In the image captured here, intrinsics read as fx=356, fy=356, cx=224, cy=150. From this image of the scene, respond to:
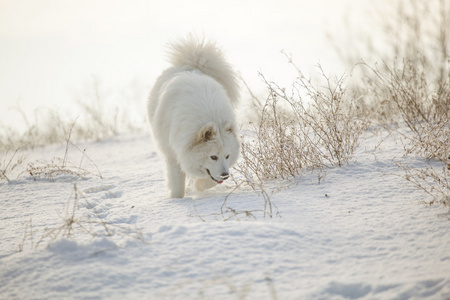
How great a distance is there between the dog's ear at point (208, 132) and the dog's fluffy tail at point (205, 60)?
1431 mm

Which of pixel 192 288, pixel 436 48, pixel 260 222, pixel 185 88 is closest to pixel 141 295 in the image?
pixel 192 288

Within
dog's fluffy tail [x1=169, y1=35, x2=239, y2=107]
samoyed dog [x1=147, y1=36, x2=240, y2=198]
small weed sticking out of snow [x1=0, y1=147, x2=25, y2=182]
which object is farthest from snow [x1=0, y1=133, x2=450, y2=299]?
small weed sticking out of snow [x1=0, y1=147, x2=25, y2=182]

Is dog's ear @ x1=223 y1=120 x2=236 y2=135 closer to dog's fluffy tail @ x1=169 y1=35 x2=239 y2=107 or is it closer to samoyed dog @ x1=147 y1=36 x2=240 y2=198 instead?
samoyed dog @ x1=147 y1=36 x2=240 y2=198

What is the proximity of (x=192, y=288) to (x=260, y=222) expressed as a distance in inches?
33.0

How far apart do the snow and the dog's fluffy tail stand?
2073 mm

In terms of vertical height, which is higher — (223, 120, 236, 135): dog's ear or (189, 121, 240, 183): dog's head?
(223, 120, 236, 135): dog's ear

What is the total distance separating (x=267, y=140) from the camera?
14.1 feet

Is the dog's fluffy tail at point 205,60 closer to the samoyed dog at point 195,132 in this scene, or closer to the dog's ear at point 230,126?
the samoyed dog at point 195,132

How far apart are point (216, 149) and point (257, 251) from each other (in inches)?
70.4

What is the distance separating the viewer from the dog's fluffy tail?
5.00 m

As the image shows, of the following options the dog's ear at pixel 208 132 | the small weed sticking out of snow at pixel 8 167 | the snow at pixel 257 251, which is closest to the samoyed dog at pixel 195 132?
the dog's ear at pixel 208 132

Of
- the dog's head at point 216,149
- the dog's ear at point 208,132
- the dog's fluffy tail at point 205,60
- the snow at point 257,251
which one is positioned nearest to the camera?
the snow at point 257,251

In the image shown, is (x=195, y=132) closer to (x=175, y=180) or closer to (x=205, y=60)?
(x=175, y=180)

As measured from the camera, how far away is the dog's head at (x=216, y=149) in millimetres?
3820
